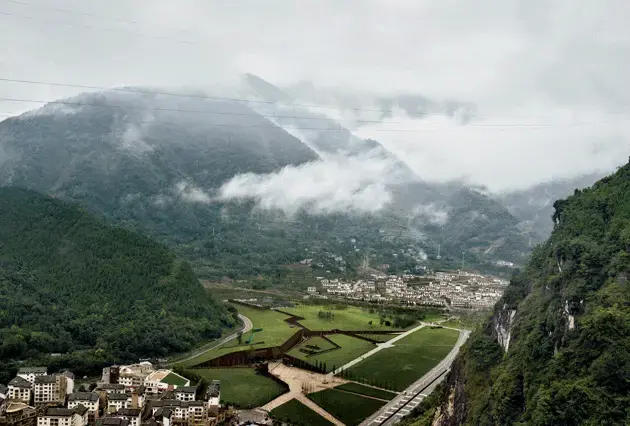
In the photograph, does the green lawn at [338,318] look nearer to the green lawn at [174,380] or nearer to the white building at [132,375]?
the green lawn at [174,380]

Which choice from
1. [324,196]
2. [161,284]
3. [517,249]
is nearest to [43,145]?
[324,196]

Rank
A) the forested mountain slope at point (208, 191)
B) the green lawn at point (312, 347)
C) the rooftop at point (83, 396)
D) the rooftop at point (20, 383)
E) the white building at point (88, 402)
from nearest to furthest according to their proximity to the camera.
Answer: the white building at point (88, 402) < the rooftop at point (83, 396) < the rooftop at point (20, 383) < the green lawn at point (312, 347) < the forested mountain slope at point (208, 191)

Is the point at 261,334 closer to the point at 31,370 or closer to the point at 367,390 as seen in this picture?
the point at 367,390

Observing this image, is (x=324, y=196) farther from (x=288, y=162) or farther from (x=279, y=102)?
(x=279, y=102)

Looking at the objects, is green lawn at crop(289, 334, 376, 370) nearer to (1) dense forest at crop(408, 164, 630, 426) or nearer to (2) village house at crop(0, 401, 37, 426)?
(1) dense forest at crop(408, 164, 630, 426)

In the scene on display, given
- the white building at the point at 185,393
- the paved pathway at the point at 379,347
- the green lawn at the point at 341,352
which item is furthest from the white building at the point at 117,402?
the green lawn at the point at 341,352

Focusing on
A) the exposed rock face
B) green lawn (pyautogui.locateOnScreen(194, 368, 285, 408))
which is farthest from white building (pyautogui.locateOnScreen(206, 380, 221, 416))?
the exposed rock face

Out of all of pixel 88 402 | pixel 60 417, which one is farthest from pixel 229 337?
pixel 60 417
